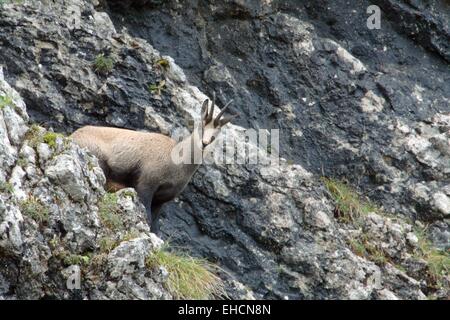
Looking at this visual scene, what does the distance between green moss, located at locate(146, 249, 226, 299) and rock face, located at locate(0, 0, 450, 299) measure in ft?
0.78

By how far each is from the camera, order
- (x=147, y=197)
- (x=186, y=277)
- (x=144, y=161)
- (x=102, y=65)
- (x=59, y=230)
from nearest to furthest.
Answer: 1. (x=59, y=230)
2. (x=186, y=277)
3. (x=147, y=197)
4. (x=144, y=161)
5. (x=102, y=65)

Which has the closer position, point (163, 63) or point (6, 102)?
point (6, 102)

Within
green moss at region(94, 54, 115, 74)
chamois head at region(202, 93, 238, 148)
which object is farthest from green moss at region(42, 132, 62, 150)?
green moss at region(94, 54, 115, 74)

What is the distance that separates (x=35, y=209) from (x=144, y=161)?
2.54 meters

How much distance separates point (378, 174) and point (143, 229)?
4.61 m

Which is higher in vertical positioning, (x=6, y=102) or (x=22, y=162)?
(x=6, y=102)

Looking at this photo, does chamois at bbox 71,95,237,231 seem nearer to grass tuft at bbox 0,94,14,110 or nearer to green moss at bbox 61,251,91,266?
grass tuft at bbox 0,94,14,110

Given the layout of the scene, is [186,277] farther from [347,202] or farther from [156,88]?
[347,202]

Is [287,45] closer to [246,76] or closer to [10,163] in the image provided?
[246,76]

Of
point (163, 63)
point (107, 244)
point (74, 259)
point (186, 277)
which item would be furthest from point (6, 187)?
point (163, 63)

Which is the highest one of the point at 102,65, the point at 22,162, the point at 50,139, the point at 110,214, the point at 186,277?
the point at 102,65

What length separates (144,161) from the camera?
10828mm

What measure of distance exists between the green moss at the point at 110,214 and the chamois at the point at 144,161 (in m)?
1.18

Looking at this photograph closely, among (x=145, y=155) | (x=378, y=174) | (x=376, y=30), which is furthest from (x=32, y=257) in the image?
(x=376, y=30)
